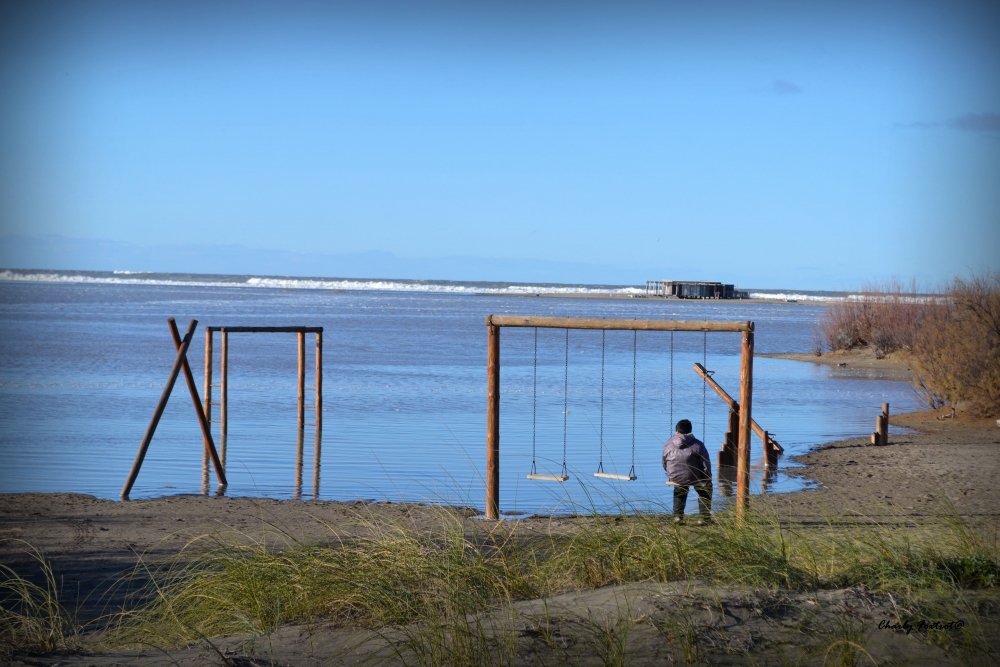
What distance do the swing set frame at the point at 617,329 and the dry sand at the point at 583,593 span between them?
535mm

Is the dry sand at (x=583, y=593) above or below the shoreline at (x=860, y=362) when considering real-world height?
above

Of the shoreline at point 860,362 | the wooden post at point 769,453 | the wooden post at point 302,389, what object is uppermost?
the wooden post at point 302,389

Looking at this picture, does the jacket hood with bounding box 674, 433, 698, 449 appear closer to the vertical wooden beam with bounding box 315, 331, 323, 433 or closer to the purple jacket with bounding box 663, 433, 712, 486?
the purple jacket with bounding box 663, 433, 712, 486

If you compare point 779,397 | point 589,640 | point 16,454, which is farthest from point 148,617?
point 779,397

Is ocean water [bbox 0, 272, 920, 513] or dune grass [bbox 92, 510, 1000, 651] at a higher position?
dune grass [bbox 92, 510, 1000, 651]

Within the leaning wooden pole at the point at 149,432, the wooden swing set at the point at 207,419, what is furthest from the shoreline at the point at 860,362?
the leaning wooden pole at the point at 149,432

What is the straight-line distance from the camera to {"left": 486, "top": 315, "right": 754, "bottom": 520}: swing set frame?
404 inches

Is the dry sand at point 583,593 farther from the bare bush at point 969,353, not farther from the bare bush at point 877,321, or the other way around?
the bare bush at point 877,321

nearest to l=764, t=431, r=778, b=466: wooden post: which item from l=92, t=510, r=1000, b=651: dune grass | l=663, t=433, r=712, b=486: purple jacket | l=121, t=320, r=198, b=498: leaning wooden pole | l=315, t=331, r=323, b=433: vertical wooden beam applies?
l=663, t=433, r=712, b=486: purple jacket

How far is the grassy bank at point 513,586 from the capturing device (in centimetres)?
547

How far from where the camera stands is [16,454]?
14.5m

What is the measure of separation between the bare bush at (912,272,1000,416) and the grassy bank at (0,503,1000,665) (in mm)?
14000

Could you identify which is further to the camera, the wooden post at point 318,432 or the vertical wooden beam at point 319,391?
the vertical wooden beam at point 319,391

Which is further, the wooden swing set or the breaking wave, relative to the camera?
the breaking wave
